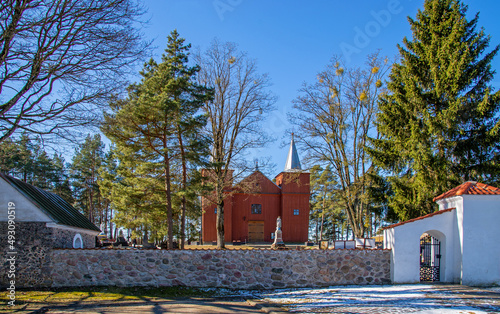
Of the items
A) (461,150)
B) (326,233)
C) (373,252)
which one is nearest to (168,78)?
(373,252)

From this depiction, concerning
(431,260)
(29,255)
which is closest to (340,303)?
(431,260)

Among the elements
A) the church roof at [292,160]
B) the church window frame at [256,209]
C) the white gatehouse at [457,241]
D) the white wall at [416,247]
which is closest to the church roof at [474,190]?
the white gatehouse at [457,241]

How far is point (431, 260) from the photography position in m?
13.6

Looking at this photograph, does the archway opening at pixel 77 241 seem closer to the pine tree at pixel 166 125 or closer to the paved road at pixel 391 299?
the pine tree at pixel 166 125

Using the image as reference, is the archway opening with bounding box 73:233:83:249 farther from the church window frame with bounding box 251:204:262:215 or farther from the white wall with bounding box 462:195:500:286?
the church window frame with bounding box 251:204:262:215

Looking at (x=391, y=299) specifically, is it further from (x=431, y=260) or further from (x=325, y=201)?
(x=325, y=201)

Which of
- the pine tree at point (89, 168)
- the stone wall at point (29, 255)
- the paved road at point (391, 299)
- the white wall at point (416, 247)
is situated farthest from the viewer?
the pine tree at point (89, 168)

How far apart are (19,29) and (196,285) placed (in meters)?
8.81

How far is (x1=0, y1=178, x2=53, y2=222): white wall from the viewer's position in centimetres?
1178

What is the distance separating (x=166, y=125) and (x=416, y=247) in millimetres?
11653

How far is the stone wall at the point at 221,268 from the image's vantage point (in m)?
11.8

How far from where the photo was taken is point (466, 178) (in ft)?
53.5

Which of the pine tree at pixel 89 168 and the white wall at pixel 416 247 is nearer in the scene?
the white wall at pixel 416 247

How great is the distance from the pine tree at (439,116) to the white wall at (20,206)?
564 inches
